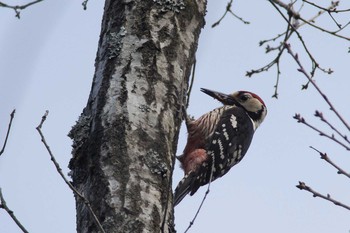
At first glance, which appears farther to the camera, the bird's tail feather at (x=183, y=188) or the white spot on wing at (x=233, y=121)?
the white spot on wing at (x=233, y=121)

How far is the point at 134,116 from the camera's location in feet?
8.80

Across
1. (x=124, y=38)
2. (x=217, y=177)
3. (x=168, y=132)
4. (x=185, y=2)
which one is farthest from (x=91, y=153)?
(x=217, y=177)

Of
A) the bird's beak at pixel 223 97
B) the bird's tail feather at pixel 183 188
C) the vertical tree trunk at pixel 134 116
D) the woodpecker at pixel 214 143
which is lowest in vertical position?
the vertical tree trunk at pixel 134 116

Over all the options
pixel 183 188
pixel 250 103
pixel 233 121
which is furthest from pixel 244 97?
pixel 183 188

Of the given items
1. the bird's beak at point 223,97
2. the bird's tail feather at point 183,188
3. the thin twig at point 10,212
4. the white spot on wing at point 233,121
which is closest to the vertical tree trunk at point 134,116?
the thin twig at point 10,212

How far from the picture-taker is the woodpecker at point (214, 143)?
5445mm

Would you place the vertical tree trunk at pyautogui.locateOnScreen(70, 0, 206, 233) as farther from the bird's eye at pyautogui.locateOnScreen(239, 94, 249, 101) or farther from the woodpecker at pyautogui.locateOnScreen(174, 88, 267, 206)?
the bird's eye at pyautogui.locateOnScreen(239, 94, 249, 101)

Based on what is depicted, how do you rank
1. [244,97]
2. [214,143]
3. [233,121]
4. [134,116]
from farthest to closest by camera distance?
1. [244,97]
2. [233,121]
3. [214,143]
4. [134,116]

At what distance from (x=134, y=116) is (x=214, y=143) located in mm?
3082

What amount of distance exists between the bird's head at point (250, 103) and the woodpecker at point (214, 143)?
11mm

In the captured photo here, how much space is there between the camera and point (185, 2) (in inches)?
126

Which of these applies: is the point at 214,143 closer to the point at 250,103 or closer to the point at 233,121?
the point at 233,121

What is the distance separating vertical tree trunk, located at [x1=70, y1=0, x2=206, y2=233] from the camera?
246 centimetres

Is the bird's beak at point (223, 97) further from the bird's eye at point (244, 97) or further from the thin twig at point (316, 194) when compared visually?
the thin twig at point (316, 194)
